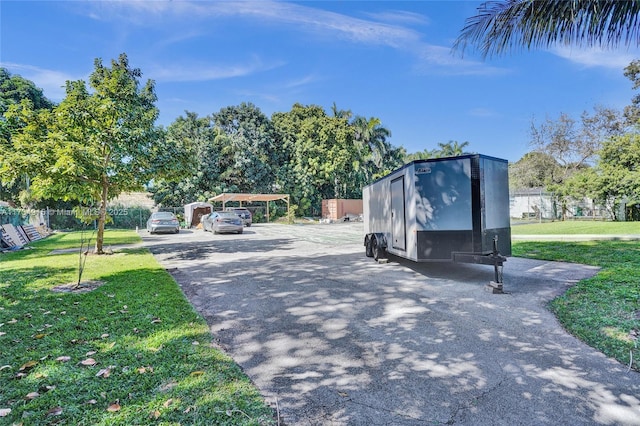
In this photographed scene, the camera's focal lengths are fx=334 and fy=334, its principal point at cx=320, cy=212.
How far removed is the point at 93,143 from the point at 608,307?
12.2 metres

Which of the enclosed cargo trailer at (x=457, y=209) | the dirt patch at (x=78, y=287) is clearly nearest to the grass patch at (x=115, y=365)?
the dirt patch at (x=78, y=287)

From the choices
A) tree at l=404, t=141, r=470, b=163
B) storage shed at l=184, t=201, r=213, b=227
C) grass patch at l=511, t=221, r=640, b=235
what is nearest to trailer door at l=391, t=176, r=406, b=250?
grass patch at l=511, t=221, r=640, b=235

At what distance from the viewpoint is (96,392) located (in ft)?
8.55

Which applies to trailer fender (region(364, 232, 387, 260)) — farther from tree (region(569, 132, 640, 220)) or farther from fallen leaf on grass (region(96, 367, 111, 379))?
tree (region(569, 132, 640, 220))

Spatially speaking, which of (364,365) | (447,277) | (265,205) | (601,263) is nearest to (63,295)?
(364,365)

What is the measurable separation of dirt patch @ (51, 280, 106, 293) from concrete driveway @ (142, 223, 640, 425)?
5.01 ft

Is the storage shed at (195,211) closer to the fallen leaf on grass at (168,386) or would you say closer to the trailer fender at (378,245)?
the trailer fender at (378,245)

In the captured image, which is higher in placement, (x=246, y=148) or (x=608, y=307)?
(x=246, y=148)

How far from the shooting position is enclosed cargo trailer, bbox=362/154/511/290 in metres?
6.25

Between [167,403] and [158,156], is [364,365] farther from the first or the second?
[158,156]

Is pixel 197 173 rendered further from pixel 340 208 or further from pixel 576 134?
pixel 576 134

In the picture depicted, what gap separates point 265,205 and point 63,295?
29701mm

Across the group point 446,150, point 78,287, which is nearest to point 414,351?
point 78,287

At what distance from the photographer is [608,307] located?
4586 millimetres
